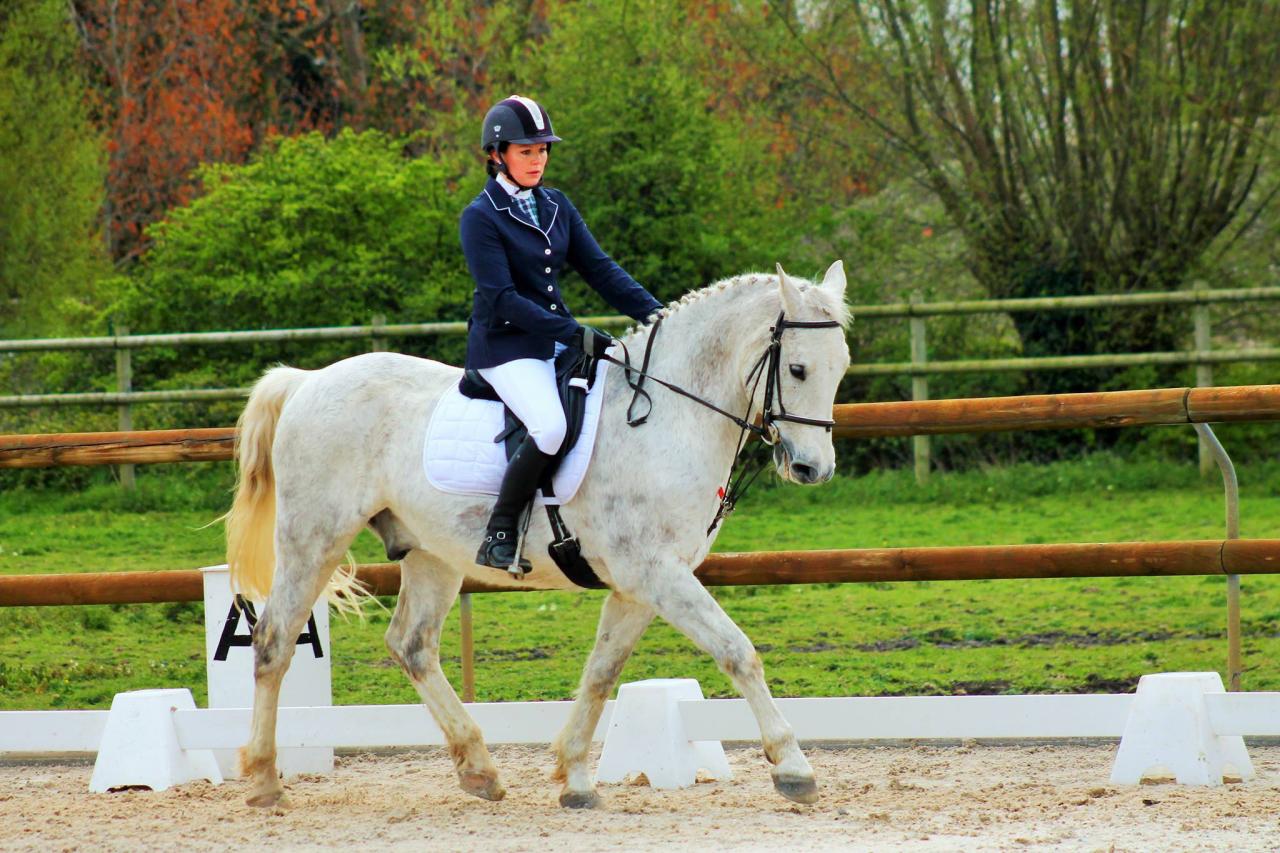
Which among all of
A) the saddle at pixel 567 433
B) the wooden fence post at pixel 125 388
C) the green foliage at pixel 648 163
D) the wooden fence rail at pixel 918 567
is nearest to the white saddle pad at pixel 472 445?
the saddle at pixel 567 433

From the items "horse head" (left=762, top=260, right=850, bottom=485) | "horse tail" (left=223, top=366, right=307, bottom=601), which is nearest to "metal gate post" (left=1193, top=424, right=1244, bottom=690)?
"horse head" (left=762, top=260, right=850, bottom=485)

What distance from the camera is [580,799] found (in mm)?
5039

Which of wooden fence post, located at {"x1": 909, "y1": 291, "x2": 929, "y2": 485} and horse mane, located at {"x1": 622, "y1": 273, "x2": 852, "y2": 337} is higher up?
Result: horse mane, located at {"x1": 622, "y1": 273, "x2": 852, "y2": 337}

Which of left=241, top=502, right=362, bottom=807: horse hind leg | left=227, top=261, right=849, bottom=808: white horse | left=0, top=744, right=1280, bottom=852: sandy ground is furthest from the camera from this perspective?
left=241, top=502, right=362, bottom=807: horse hind leg

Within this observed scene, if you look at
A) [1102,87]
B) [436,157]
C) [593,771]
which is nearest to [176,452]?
[593,771]

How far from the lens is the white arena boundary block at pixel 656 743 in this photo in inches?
209

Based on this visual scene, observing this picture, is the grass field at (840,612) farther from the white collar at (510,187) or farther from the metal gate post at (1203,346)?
the white collar at (510,187)

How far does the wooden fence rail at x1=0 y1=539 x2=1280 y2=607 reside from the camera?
18.3 feet

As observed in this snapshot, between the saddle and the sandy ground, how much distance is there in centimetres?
77

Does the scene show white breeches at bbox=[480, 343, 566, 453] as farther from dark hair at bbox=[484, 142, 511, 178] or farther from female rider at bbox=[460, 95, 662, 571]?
dark hair at bbox=[484, 142, 511, 178]

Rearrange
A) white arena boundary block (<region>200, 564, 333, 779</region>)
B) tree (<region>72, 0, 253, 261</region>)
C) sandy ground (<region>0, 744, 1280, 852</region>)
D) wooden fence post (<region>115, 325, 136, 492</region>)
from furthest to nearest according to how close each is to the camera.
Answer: tree (<region>72, 0, 253, 261</region>)
wooden fence post (<region>115, 325, 136, 492</region>)
white arena boundary block (<region>200, 564, 333, 779</region>)
sandy ground (<region>0, 744, 1280, 852</region>)

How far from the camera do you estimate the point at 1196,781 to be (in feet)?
16.3

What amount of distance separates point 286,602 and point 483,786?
36.2 inches

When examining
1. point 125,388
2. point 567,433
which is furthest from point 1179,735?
point 125,388
